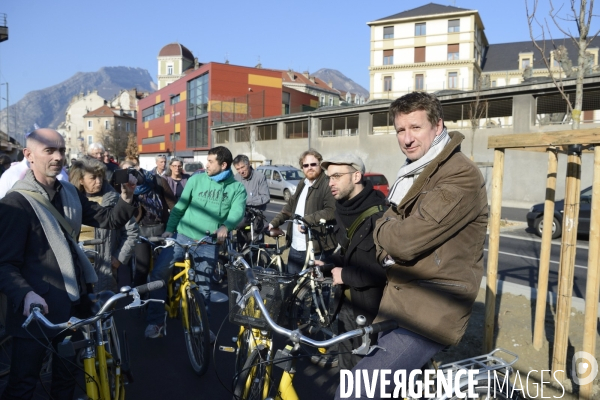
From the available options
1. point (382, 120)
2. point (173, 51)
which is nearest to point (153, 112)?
point (173, 51)

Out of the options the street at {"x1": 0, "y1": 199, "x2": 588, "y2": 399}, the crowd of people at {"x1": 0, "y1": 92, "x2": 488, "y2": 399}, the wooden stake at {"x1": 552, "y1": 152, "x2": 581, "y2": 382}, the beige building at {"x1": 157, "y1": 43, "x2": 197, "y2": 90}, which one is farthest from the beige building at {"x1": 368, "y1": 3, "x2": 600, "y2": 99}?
the crowd of people at {"x1": 0, "y1": 92, "x2": 488, "y2": 399}

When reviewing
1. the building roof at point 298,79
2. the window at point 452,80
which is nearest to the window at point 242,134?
the window at point 452,80

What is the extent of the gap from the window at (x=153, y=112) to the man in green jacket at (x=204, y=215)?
6813 centimetres

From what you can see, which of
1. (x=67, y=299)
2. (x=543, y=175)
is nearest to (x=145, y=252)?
(x=67, y=299)

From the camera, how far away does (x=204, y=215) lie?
5.38m

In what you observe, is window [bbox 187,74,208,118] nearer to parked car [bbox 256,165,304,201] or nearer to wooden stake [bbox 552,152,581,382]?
parked car [bbox 256,165,304,201]

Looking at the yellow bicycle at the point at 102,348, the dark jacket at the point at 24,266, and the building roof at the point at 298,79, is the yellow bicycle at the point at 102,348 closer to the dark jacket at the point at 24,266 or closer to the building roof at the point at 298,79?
the dark jacket at the point at 24,266

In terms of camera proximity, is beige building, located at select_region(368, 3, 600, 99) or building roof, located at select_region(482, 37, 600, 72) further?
building roof, located at select_region(482, 37, 600, 72)

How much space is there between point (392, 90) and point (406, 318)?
6514 centimetres

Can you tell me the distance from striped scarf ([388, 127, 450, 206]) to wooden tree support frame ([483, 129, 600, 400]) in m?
1.91

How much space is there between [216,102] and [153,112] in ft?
89.7

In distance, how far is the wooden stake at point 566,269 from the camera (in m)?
4.14

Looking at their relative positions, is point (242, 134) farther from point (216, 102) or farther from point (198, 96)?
point (198, 96)

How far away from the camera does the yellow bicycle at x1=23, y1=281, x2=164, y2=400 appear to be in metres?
2.61
